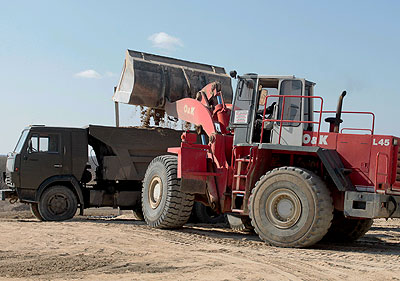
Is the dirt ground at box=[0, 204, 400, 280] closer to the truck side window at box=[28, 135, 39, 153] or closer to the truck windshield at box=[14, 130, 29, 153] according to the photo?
the truck side window at box=[28, 135, 39, 153]

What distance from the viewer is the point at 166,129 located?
14961mm

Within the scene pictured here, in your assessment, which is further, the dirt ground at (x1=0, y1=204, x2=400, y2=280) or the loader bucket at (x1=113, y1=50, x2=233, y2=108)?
the loader bucket at (x1=113, y1=50, x2=233, y2=108)

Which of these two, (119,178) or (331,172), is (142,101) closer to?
(119,178)

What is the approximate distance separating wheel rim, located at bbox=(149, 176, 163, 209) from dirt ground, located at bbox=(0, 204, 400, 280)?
58 centimetres

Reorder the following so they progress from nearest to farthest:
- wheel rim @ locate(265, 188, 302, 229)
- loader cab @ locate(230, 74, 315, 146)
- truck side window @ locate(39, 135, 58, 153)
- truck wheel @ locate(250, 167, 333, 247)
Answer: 1. truck wheel @ locate(250, 167, 333, 247)
2. wheel rim @ locate(265, 188, 302, 229)
3. loader cab @ locate(230, 74, 315, 146)
4. truck side window @ locate(39, 135, 58, 153)

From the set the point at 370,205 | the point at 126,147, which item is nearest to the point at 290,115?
the point at 370,205

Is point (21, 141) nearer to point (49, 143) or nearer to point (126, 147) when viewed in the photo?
point (49, 143)

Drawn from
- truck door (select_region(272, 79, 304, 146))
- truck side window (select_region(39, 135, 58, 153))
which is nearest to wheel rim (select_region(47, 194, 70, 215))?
truck side window (select_region(39, 135, 58, 153))

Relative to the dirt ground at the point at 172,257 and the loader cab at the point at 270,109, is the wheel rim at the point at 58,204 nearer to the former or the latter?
the dirt ground at the point at 172,257

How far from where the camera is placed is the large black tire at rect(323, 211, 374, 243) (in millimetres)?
11000

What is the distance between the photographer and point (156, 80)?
13461 millimetres

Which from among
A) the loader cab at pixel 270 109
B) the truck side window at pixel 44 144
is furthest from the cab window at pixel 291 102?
the truck side window at pixel 44 144

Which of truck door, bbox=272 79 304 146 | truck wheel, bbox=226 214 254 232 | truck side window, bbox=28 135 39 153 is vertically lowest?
truck wheel, bbox=226 214 254 232

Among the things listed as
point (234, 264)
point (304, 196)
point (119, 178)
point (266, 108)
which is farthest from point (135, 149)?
point (234, 264)
